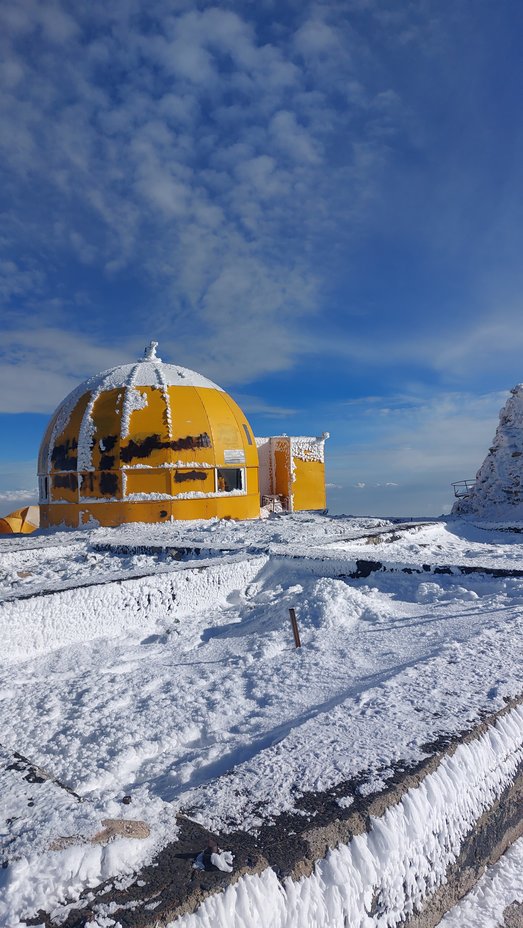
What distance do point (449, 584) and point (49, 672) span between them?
3.63m

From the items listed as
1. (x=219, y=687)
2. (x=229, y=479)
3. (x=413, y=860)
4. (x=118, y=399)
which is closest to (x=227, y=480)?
(x=229, y=479)

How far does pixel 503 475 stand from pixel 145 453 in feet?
27.4

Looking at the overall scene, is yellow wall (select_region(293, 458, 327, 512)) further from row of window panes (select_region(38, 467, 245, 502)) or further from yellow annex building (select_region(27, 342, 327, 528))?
row of window panes (select_region(38, 467, 245, 502))

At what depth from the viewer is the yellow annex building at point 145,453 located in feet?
39.3

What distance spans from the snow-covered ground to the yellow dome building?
4895 millimetres

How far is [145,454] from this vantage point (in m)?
12.0

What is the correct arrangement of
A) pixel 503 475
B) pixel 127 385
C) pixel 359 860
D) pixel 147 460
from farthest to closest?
pixel 503 475 < pixel 127 385 < pixel 147 460 < pixel 359 860

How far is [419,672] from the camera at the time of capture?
2857mm

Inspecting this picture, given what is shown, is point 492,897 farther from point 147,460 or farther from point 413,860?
point 147,460

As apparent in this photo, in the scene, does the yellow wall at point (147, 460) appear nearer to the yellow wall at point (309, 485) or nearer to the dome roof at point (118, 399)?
the dome roof at point (118, 399)

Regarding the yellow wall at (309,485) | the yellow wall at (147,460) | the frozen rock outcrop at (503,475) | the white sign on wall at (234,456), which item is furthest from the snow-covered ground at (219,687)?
the yellow wall at (309,485)

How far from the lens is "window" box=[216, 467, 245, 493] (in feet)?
41.8

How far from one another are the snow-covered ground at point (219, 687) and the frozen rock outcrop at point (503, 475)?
624 centimetres

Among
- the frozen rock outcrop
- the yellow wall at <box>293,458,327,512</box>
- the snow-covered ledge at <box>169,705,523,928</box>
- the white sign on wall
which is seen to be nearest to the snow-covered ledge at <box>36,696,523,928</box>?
the snow-covered ledge at <box>169,705,523,928</box>
